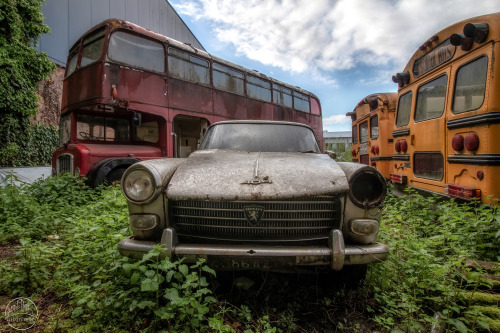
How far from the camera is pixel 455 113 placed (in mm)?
3645

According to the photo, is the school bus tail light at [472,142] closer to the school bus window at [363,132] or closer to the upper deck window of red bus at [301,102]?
the school bus window at [363,132]

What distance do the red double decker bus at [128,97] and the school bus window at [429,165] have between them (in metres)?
4.35

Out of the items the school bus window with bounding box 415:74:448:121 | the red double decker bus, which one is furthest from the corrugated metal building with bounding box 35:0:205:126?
the school bus window with bounding box 415:74:448:121

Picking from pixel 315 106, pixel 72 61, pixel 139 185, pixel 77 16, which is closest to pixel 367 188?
pixel 139 185

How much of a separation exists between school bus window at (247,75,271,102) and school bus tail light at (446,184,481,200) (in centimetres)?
600

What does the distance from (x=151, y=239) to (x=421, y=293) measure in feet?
7.28

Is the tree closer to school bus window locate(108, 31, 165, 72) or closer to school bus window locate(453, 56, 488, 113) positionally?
school bus window locate(108, 31, 165, 72)

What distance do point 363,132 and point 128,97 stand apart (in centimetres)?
632

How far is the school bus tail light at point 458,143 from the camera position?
3487 mm

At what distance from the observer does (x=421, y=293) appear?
2240 mm

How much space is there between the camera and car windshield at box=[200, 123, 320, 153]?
321 centimetres

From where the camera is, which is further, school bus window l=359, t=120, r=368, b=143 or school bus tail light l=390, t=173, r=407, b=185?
school bus window l=359, t=120, r=368, b=143

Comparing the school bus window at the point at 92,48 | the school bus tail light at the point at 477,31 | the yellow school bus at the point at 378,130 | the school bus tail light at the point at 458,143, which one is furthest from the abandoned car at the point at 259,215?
the yellow school bus at the point at 378,130

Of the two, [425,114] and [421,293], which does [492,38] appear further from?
[421,293]
